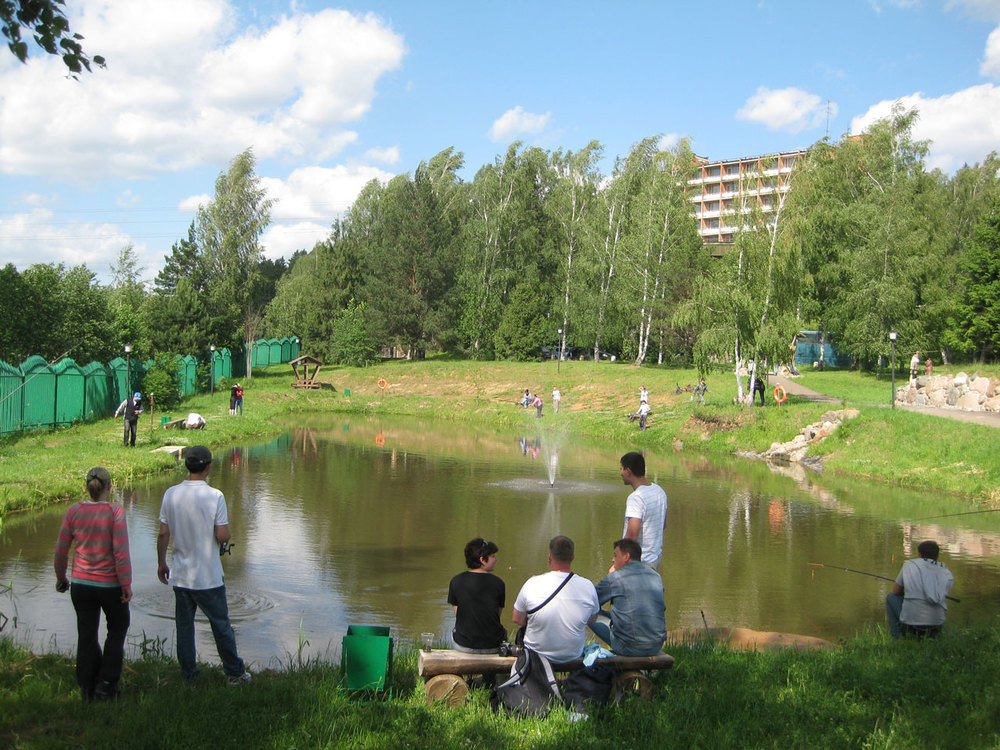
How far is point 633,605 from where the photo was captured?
21.2 ft

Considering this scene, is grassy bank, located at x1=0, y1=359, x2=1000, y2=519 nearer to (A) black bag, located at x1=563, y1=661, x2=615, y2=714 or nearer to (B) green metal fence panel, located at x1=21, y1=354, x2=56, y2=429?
(B) green metal fence panel, located at x1=21, y1=354, x2=56, y2=429

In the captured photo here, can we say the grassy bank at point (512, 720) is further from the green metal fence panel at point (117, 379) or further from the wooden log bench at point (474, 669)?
the green metal fence panel at point (117, 379)

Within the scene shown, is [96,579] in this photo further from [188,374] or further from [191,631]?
[188,374]

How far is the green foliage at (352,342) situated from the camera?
6112 centimetres

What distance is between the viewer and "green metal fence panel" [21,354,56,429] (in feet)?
82.9

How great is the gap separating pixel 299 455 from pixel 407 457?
3331 mm

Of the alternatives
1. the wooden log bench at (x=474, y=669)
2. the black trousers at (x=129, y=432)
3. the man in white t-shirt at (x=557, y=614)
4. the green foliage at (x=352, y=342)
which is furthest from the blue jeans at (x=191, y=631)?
the green foliage at (x=352, y=342)

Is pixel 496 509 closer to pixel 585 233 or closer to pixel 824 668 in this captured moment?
pixel 824 668

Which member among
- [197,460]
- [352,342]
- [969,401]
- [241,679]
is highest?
[352,342]

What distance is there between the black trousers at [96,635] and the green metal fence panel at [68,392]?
77.4 feet

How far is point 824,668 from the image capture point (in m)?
6.82

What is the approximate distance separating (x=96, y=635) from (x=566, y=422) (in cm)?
3374

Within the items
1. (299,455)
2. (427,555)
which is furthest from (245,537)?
(299,455)

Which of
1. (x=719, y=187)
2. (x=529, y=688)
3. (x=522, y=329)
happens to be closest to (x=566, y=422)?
(x=522, y=329)
